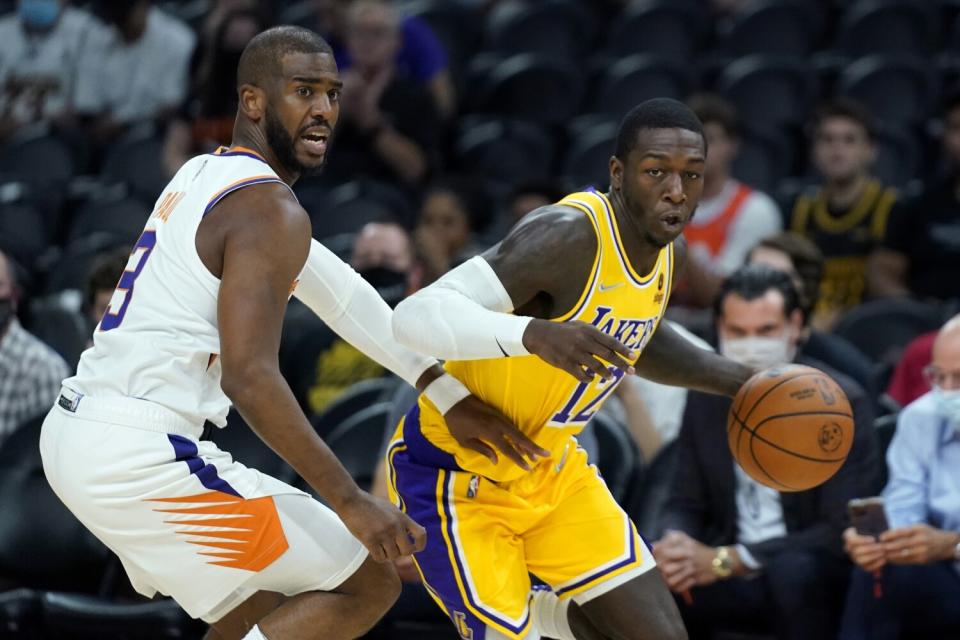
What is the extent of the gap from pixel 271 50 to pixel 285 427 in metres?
0.92

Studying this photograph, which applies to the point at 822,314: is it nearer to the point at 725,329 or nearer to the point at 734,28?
the point at 725,329

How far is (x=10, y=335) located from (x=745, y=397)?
10.0 feet

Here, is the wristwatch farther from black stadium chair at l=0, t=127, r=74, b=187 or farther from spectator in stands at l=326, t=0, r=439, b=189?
black stadium chair at l=0, t=127, r=74, b=187

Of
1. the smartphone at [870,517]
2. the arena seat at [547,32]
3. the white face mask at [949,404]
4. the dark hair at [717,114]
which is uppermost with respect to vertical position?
the arena seat at [547,32]

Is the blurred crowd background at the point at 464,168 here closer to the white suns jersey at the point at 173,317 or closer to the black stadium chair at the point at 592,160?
the black stadium chair at the point at 592,160

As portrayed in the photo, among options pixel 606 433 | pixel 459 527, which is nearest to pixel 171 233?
pixel 459 527

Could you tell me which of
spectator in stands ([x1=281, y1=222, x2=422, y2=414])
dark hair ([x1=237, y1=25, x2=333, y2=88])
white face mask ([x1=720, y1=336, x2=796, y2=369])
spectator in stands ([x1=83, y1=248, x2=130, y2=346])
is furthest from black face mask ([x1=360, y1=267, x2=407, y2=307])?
dark hair ([x1=237, y1=25, x2=333, y2=88])

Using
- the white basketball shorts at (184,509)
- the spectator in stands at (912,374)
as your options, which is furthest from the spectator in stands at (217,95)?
the white basketball shorts at (184,509)

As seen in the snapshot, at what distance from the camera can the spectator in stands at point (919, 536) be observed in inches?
188

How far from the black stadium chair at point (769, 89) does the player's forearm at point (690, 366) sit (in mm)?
5142

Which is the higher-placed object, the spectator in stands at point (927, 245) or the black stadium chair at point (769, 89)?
the black stadium chair at point (769, 89)

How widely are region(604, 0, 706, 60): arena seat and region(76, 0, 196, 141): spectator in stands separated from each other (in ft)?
9.57

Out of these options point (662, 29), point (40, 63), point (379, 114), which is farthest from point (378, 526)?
point (662, 29)

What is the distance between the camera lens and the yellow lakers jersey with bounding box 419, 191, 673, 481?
3.83 meters
